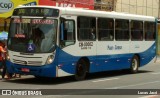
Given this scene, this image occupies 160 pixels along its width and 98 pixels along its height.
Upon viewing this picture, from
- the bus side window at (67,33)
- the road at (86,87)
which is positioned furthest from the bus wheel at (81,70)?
the bus side window at (67,33)

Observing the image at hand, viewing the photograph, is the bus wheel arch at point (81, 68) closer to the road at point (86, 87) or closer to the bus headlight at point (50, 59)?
the road at point (86, 87)

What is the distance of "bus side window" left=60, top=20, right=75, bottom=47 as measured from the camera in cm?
1752

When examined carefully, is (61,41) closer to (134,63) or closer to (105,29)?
(105,29)

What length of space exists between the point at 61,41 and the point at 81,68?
2.03 metres

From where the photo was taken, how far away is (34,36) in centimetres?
1739

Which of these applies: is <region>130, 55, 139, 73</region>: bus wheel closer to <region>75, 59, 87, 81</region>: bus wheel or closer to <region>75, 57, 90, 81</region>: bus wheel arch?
Result: <region>75, 57, 90, 81</region>: bus wheel arch

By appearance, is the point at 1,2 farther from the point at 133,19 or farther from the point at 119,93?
the point at 119,93

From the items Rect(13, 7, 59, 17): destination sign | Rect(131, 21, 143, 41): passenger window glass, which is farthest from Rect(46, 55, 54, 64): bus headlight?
Rect(131, 21, 143, 41): passenger window glass

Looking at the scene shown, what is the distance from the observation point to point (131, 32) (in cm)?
2311

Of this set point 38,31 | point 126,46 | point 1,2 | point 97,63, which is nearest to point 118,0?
point 1,2

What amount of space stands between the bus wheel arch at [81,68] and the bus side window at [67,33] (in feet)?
3.68

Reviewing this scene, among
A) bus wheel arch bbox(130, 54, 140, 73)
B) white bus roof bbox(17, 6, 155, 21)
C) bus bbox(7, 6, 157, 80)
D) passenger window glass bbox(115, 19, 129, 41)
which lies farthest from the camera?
bus wheel arch bbox(130, 54, 140, 73)

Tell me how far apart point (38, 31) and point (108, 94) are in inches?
171

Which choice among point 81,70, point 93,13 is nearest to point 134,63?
point 93,13
